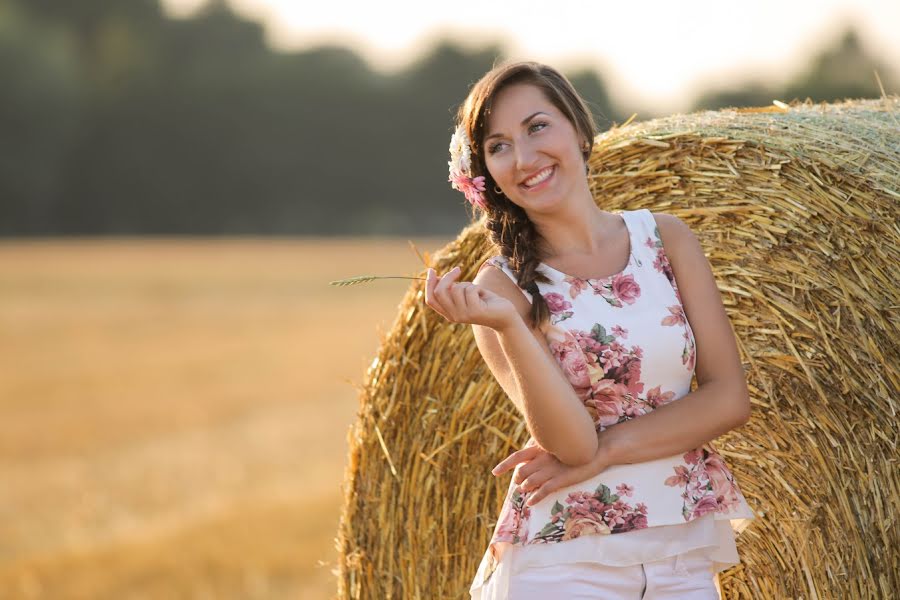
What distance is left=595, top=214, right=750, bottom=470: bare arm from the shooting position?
8.23 ft

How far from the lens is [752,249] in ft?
12.0

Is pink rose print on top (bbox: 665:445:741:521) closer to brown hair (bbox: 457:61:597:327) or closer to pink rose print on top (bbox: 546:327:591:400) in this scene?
pink rose print on top (bbox: 546:327:591:400)

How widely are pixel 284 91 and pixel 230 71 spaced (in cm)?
221

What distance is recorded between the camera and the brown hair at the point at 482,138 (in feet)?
8.61

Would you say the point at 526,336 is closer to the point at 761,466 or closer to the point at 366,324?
the point at 761,466

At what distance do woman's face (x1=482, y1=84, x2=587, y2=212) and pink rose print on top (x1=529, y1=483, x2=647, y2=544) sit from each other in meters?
0.65

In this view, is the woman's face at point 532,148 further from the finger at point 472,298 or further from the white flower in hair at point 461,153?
the finger at point 472,298

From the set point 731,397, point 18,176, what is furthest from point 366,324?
point 18,176

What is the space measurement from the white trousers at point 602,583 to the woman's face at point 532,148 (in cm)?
80

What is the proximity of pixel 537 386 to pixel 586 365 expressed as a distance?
205 mm

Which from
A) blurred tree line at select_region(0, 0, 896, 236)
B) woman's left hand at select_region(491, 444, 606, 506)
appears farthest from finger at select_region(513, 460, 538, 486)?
blurred tree line at select_region(0, 0, 896, 236)

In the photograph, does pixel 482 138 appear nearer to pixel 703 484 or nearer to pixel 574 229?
pixel 574 229

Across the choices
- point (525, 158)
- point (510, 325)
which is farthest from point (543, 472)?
point (525, 158)

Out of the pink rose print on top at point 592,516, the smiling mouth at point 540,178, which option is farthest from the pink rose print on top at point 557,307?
the pink rose print on top at point 592,516
